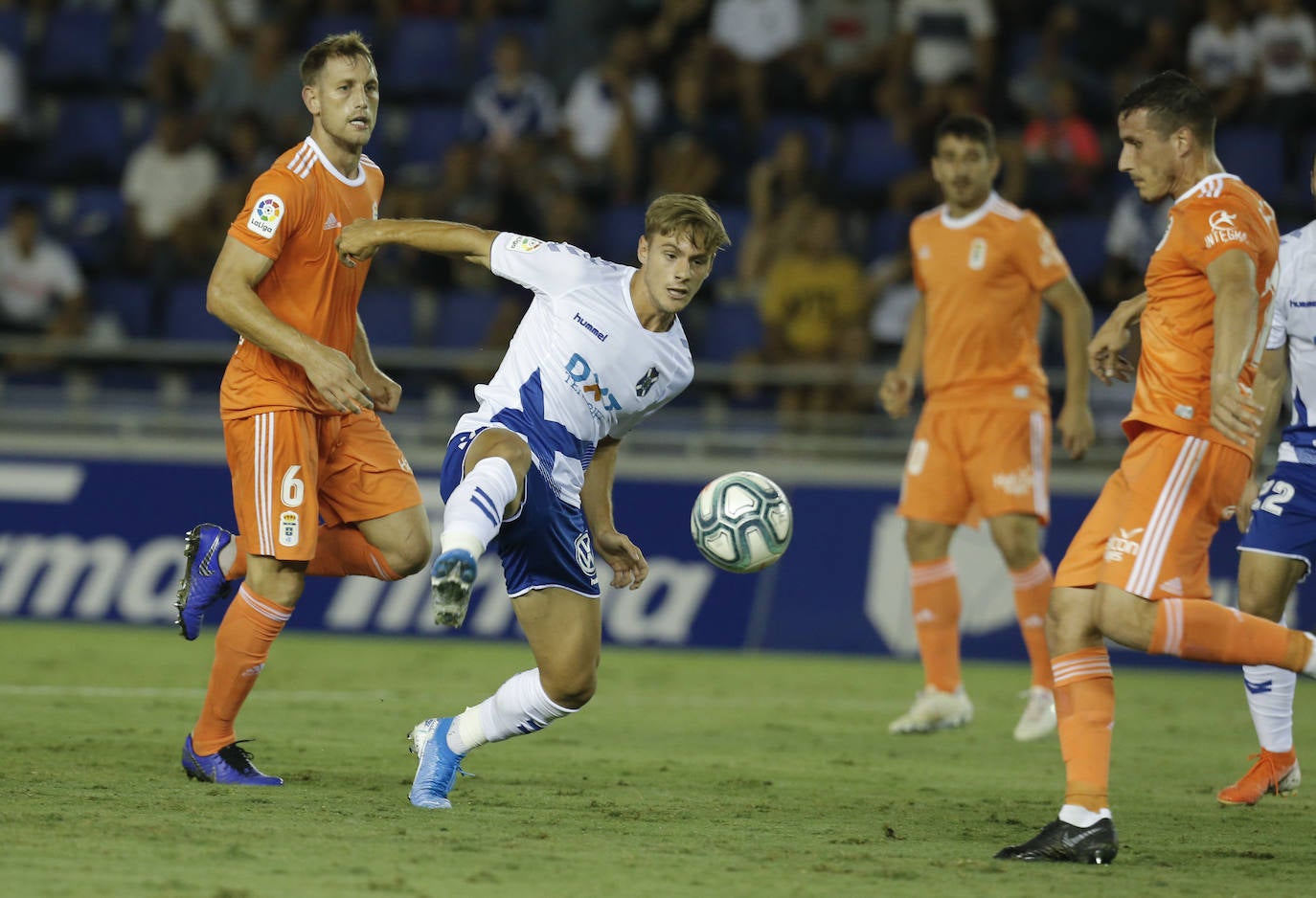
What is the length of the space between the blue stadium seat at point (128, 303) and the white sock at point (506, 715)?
9.33 metres

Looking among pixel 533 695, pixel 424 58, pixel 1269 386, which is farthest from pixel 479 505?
pixel 424 58

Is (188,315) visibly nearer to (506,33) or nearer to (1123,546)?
(506,33)

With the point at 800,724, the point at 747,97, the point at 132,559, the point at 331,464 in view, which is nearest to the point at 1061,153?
the point at 747,97

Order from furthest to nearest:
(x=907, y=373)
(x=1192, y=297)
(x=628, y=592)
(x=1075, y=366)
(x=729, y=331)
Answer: (x=729, y=331) → (x=628, y=592) → (x=907, y=373) → (x=1075, y=366) → (x=1192, y=297)

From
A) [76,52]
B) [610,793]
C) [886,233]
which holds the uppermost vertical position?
[76,52]

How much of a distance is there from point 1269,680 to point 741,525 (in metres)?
2.38

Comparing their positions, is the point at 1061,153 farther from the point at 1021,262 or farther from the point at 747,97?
the point at 1021,262

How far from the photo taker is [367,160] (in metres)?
7.04

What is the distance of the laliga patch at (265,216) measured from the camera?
6402 millimetres

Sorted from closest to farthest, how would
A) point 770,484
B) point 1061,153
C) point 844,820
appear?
point 844,820 → point 770,484 → point 1061,153

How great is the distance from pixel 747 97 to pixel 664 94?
2.81ft

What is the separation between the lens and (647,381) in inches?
245

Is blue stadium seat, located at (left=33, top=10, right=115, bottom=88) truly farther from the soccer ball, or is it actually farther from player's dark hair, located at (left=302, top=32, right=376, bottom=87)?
the soccer ball

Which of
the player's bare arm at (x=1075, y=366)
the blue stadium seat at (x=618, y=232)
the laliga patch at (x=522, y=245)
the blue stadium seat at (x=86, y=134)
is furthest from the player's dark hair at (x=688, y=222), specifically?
the blue stadium seat at (x=86, y=134)
